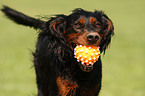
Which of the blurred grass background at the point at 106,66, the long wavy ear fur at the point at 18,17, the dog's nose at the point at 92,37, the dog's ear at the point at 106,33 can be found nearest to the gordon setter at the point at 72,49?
the dog's ear at the point at 106,33

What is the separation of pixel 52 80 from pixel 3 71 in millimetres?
4601

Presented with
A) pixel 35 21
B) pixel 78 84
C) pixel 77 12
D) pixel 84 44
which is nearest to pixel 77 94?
pixel 78 84

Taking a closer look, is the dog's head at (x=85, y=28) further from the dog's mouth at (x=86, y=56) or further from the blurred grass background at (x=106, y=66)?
the blurred grass background at (x=106, y=66)

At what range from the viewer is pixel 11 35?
16094mm

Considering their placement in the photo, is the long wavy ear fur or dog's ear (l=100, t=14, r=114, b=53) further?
the long wavy ear fur

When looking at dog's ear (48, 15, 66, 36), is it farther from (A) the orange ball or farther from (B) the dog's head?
(A) the orange ball

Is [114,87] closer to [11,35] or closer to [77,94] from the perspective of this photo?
[77,94]

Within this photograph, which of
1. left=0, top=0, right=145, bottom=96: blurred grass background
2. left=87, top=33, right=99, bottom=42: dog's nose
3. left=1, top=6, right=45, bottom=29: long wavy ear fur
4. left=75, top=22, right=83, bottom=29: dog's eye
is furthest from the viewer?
left=0, top=0, right=145, bottom=96: blurred grass background

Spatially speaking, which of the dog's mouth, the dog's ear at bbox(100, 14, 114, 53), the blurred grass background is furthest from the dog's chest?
the blurred grass background

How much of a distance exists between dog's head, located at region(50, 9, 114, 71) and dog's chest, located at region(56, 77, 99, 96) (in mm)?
471

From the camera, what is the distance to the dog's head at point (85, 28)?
4523 mm

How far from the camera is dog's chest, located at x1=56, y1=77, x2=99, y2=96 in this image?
479 centimetres

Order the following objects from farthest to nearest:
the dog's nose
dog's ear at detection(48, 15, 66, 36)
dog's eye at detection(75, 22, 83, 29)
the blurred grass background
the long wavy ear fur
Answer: the blurred grass background
the long wavy ear fur
dog's ear at detection(48, 15, 66, 36)
dog's eye at detection(75, 22, 83, 29)
the dog's nose

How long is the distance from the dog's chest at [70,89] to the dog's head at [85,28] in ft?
1.54
